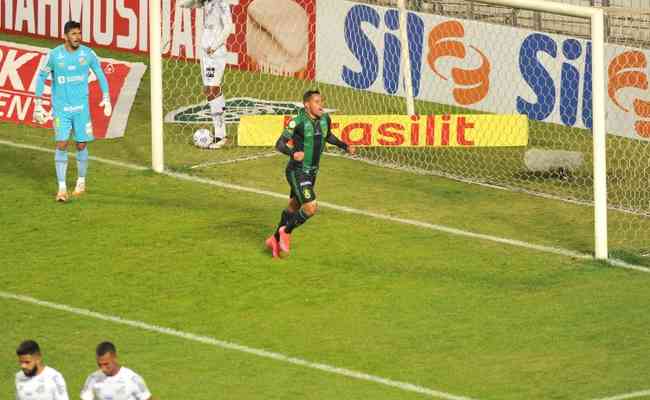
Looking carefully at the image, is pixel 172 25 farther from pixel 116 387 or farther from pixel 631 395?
pixel 116 387

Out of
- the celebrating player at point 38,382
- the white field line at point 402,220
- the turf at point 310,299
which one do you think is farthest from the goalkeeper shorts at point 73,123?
the celebrating player at point 38,382

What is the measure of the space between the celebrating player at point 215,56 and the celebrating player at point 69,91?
3369 millimetres

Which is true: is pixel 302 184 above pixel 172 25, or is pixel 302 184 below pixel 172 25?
below

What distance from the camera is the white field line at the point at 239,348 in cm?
1528

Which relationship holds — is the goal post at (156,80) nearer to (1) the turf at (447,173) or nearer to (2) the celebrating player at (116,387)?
(1) the turf at (447,173)

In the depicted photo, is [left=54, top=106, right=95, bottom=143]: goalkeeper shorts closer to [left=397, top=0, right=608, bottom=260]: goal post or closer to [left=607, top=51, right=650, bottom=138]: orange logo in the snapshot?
[left=397, top=0, right=608, bottom=260]: goal post

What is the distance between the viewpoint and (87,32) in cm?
2942

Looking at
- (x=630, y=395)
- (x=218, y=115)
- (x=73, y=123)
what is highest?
(x=73, y=123)

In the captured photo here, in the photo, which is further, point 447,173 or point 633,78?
point 447,173

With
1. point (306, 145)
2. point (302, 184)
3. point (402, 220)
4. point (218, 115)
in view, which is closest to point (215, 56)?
point (218, 115)

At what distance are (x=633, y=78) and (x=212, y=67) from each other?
5.80 metres

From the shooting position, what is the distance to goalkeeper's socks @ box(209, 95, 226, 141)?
24125 mm

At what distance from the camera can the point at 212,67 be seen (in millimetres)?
24234

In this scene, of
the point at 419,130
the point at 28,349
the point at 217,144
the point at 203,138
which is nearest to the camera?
the point at 28,349
